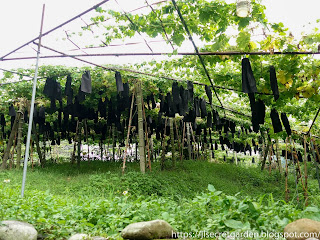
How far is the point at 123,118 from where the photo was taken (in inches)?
612

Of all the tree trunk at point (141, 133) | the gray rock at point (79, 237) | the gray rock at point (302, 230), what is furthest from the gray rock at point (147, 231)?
the tree trunk at point (141, 133)

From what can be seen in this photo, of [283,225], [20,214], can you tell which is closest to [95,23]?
[20,214]

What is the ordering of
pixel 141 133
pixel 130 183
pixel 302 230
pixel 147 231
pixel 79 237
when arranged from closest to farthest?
1. pixel 302 230
2. pixel 79 237
3. pixel 147 231
4. pixel 130 183
5. pixel 141 133

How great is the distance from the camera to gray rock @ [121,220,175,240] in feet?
10.3

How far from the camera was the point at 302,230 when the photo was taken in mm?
2686

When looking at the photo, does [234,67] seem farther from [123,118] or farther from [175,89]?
[123,118]

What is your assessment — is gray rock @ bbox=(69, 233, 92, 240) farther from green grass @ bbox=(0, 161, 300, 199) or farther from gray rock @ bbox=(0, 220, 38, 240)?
green grass @ bbox=(0, 161, 300, 199)

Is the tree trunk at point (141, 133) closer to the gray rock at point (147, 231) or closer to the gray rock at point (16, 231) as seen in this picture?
the gray rock at point (147, 231)

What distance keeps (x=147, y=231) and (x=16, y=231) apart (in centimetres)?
141

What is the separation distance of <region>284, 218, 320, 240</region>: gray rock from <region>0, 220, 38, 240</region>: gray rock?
2694mm

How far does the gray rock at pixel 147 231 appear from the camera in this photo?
3.14 meters

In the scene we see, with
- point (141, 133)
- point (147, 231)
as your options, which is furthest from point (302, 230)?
point (141, 133)

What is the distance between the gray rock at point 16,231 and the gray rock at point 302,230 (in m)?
2.69

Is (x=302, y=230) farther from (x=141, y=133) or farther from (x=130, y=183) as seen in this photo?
(x=141, y=133)
